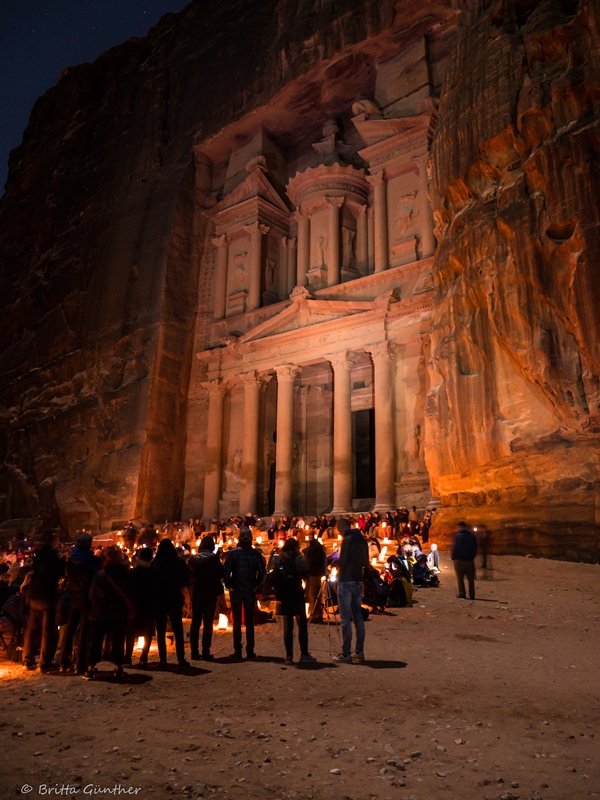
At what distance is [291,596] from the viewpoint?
26.4 ft

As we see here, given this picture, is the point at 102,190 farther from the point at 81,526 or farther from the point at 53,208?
the point at 81,526

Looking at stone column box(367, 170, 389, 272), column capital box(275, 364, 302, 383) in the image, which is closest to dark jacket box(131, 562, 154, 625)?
column capital box(275, 364, 302, 383)

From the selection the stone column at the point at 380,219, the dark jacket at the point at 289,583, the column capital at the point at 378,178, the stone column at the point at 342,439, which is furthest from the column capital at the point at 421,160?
the dark jacket at the point at 289,583

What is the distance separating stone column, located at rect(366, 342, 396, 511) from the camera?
2695 cm

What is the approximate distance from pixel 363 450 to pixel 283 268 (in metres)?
11.8

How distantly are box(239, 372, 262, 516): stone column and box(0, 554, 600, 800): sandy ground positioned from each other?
73.4 feet

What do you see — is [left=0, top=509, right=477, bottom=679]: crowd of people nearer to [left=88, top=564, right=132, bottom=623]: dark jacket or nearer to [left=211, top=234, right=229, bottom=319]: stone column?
[left=88, top=564, right=132, bottom=623]: dark jacket

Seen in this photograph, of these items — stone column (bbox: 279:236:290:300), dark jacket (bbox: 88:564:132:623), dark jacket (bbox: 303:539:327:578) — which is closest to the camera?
dark jacket (bbox: 88:564:132:623)

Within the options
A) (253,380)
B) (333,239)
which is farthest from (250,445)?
(333,239)

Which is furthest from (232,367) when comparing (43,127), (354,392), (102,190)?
(43,127)

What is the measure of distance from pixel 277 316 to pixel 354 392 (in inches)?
225

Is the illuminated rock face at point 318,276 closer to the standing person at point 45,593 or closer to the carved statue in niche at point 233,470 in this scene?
the carved statue in niche at point 233,470

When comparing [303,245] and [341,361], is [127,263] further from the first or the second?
[341,361]

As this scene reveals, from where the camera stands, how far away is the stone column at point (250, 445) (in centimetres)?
3142
